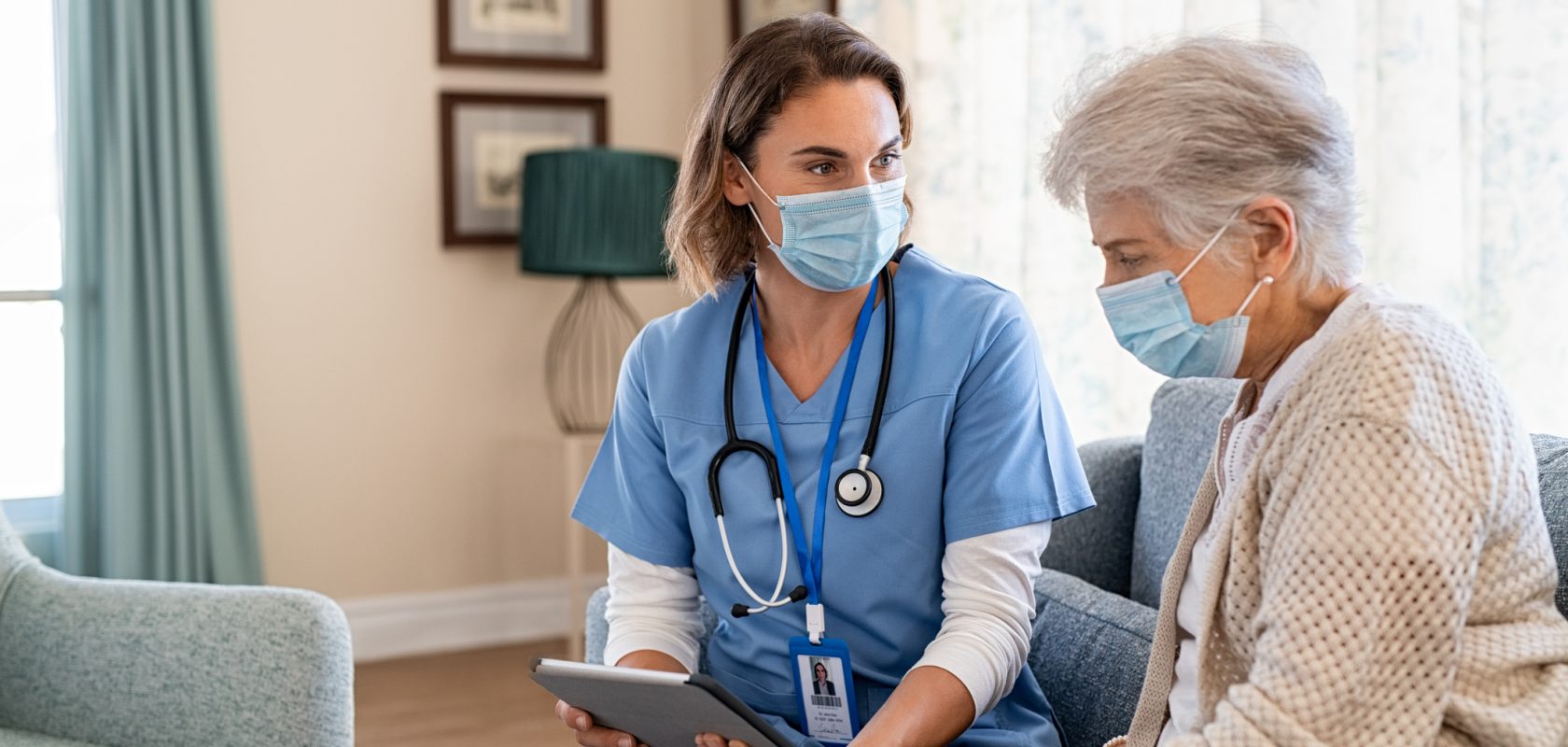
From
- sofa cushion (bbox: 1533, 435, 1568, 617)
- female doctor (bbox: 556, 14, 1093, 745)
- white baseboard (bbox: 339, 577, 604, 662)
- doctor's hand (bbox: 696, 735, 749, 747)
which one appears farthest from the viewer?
white baseboard (bbox: 339, 577, 604, 662)

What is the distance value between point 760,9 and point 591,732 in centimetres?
267

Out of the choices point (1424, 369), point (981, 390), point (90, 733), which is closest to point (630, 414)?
point (981, 390)

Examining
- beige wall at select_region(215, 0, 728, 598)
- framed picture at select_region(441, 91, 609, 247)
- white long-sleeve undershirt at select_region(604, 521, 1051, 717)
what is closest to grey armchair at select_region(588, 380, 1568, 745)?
white long-sleeve undershirt at select_region(604, 521, 1051, 717)

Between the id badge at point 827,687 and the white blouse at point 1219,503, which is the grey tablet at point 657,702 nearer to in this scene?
the id badge at point 827,687

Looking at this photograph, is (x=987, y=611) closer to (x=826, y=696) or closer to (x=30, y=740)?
(x=826, y=696)

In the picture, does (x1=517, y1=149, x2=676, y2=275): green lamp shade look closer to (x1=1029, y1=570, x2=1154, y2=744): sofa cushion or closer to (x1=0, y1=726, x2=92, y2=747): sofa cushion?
(x1=0, y1=726, x2=92, y2=747): sofa cushion

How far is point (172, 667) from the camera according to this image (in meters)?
1.79

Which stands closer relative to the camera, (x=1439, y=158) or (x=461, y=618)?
(x=1439, y=158)

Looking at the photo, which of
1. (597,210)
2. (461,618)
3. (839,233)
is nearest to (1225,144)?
(839,233)

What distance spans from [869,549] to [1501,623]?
69 centimetres

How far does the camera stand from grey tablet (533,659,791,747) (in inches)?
49.5

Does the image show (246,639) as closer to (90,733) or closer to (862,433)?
(90,733)

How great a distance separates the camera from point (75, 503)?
322 centimetres

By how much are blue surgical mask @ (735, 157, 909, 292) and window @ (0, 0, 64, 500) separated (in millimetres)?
2391
